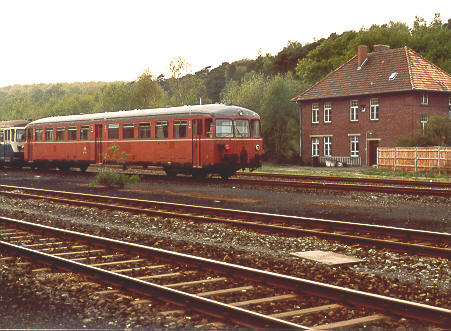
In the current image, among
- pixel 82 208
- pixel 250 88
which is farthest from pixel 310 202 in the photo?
pixel 250 88

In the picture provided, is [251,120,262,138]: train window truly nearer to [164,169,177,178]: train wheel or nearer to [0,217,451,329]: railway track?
[164,169,177,178]: train wheel

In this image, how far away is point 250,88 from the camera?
55.9 m

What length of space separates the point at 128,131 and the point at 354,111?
2376 centimetres

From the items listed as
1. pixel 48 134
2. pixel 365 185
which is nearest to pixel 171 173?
pixel 365 185

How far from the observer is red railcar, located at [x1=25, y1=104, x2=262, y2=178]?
24266 millimetres

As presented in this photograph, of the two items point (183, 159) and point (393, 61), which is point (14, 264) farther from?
point (393, 61)

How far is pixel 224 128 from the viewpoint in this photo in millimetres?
24453

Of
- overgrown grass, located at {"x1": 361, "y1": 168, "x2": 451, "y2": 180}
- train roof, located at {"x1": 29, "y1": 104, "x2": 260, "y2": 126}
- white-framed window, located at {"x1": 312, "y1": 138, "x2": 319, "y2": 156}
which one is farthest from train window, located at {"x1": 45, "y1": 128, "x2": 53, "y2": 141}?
white-framed window, located at {"x1": 312, "y1": 138, "x2": 319, "y2": 156}

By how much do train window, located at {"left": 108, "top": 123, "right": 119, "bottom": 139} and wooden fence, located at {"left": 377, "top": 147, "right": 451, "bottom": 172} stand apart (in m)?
15.5

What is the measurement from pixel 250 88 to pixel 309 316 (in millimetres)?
50857

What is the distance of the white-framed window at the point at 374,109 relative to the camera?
4519cm

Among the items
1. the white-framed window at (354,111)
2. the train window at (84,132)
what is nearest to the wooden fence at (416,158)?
the white-framed window at (354,111)

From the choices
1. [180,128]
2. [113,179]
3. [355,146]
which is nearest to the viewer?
[113,179]

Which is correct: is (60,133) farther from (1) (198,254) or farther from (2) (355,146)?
(1) (198,254)
